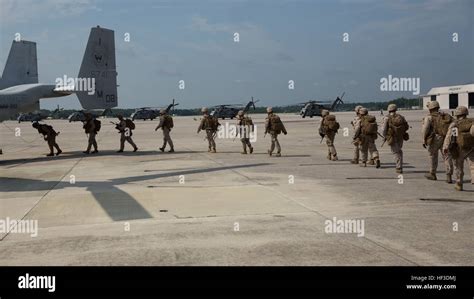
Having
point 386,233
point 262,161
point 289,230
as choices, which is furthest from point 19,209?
point 262,161

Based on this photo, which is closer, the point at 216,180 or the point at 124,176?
the point at 216,180

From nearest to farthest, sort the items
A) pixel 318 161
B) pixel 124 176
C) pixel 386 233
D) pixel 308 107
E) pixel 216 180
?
pixel 386 233, pixel 216 180, pixel 124 176, pixel 318 161, pixel 308 107

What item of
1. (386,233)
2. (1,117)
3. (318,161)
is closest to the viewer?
(386,233)

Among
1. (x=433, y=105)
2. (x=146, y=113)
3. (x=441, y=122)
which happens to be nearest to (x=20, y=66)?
(x=433, y=105)

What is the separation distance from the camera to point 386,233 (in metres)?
6.51

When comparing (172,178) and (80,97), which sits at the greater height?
(80,97)

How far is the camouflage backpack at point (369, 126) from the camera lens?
13.8m

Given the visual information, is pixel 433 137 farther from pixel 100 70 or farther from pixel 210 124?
pixel 100 70

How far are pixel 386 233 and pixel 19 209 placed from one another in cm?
644

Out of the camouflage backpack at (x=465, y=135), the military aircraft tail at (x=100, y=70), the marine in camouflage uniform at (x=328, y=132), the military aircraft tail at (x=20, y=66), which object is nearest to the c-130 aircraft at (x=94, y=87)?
the military aircraft tail at (x=100, y=70)

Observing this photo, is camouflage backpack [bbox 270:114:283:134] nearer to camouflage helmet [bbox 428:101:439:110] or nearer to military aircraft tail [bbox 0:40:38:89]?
camouflage helmet [bbox 428:101:439:110]

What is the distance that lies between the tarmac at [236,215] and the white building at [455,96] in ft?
227

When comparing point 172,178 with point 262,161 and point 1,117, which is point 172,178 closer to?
point 262,161
